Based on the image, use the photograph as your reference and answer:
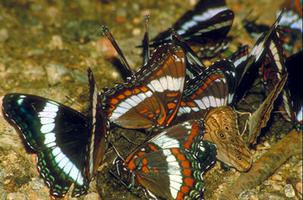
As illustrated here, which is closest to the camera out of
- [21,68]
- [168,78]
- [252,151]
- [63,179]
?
[63,179]

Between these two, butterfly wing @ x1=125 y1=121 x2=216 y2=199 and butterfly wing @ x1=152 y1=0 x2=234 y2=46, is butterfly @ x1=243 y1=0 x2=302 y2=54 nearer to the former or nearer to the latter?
butterfly wing @ x1=152 y1=0 x2=234 y2=46

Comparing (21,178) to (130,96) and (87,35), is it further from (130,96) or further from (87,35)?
(87,35)

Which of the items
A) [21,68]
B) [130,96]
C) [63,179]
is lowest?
[63,179]

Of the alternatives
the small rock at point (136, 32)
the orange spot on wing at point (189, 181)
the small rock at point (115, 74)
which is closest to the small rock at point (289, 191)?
the orange spot on wing at point (189, 181)

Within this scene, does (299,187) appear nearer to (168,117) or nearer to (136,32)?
(168,117)

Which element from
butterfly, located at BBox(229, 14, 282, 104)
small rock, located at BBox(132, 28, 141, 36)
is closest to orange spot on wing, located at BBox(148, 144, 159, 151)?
butterfly, located at BBox(229, 14, 282, 104)

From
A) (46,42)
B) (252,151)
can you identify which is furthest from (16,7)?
(252,151)
